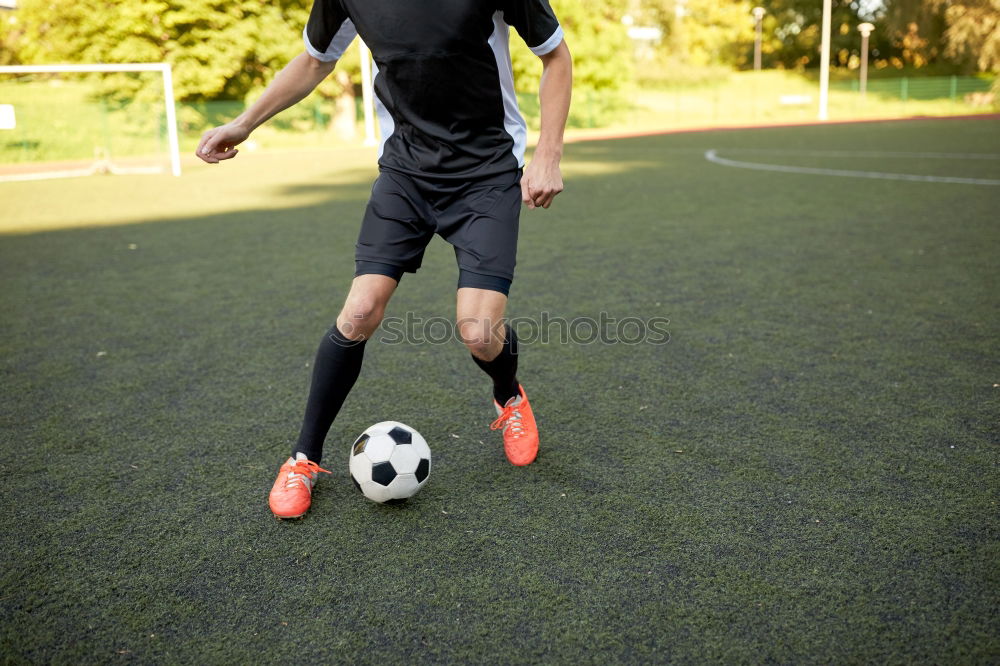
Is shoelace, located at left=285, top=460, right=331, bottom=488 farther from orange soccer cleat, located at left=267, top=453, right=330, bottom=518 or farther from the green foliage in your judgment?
the green foliage

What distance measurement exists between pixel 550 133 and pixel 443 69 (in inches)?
16.0

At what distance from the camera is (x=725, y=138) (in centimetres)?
Answer: 2242

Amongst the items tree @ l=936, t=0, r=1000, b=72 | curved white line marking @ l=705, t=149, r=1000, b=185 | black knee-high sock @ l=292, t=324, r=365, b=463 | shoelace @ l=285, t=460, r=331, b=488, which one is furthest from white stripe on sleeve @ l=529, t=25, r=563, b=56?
tree @ l=936, t=0, r=1000, b=72

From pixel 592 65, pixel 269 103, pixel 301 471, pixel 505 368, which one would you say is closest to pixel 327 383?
pixel 301 471

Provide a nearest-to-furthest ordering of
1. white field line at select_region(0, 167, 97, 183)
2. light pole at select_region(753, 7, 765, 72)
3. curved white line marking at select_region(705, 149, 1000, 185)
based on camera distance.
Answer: curved white line marking at select_region(705, 149, 1000, 185)
white field line at select_region(0, 167, 97, 183)
light pole at select_region(753, 7, 765, 72)

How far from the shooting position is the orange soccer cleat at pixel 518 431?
293 cm

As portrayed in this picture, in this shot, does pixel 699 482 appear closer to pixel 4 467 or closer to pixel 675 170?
pixel 4 467

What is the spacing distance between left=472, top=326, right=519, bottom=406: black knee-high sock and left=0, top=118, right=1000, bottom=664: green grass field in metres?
0.23

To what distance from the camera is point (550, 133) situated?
2.68m

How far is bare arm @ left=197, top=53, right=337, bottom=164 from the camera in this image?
2787mm

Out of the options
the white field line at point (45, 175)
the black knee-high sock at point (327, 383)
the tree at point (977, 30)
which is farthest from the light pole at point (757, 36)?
the black knee-high sock at point (327, 383)

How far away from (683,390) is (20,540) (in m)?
2.58

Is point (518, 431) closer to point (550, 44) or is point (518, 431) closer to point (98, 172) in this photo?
point (550, 44)

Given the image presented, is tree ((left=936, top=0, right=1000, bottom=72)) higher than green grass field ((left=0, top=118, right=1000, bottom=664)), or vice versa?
tree ((left=936, top=0, right=1000, bottom=72))
